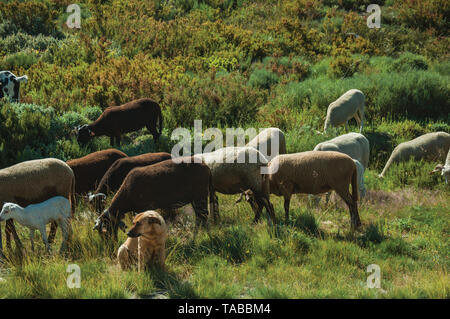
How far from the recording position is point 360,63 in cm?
1838

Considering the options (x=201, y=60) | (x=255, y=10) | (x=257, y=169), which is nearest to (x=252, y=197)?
(x=257, y=169)

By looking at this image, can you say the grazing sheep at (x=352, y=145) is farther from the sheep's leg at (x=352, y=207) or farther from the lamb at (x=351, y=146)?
the sheep's leg at (x=352, y=207)

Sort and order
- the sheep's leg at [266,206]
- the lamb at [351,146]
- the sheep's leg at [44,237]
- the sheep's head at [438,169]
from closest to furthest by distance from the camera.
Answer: the sheep's leg at [44,237]
the sheep's leg at [266,206]
the lamb at [351,146]
the sheep's head at [438,169]

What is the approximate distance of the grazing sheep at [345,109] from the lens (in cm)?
1297

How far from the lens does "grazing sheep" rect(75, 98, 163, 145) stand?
36.2 feet

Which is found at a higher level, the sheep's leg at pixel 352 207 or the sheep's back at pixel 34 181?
the sheep's back at pixel 34 181

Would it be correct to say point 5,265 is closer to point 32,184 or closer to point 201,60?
point 32,184

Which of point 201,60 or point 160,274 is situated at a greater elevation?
point 201,60

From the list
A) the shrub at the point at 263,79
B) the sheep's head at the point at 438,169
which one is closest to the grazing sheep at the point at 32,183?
the sheep's head at the point at 438,169

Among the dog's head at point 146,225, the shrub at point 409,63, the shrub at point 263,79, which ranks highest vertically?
the shrub at point 409,63

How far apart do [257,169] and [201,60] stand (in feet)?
36.5

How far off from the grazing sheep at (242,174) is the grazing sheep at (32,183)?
2.10 meters

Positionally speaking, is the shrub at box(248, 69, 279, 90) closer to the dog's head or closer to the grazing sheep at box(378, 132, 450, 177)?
the grazing sheep at box(378, 132, 450, 177)

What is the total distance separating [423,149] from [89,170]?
7671 millimetres
